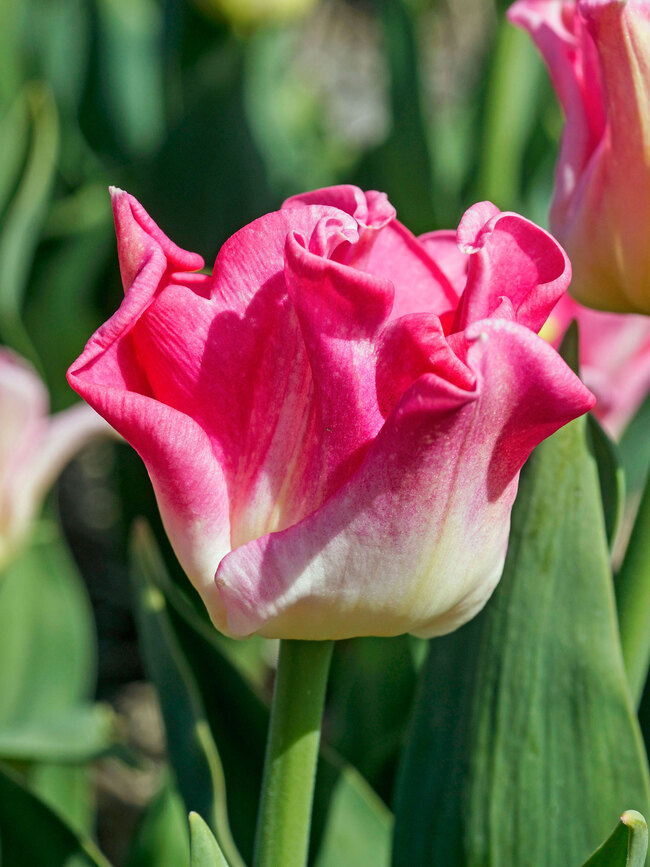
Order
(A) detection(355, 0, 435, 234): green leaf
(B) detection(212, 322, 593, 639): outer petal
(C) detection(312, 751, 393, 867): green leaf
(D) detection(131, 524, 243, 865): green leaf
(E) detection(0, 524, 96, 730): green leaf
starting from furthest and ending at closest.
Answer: (A) detection(355, 0, 435, 234): green leaf → (E) detection(0, 524, 96, 730): green leaf → (C) detection(312, 751, 393, 867): green leaf → (D) detection(131, 524, 243, 865): green leaf → (B) detection(212, 322, 593, 639): outer petal

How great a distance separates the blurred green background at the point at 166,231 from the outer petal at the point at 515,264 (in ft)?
1.02

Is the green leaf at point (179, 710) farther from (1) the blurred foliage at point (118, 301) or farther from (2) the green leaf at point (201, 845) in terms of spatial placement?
(2) the green leaf at point (201, 845)

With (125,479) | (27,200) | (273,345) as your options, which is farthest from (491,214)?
(125,479)

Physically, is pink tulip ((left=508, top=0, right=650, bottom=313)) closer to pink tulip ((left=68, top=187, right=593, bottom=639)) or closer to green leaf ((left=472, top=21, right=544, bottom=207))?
pink tulip ((left=68, top=187, right=593, bottom=639))

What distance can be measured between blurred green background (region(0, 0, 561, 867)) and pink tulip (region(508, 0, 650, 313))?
11.8 inches

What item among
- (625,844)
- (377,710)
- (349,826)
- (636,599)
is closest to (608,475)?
(636,599)

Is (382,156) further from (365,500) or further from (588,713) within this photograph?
(365,500)

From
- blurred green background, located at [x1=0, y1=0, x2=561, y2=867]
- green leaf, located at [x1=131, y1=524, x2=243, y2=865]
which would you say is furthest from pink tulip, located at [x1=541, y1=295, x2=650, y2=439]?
green leaf, located at [x1=131, y1=524, x2=243, y2=865]

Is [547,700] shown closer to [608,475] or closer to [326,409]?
[608,475]

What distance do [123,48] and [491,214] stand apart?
4.92 feet

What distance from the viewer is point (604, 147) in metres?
0.44

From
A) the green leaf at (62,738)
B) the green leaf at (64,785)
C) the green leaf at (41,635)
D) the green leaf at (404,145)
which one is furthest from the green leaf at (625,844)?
the green leaf at (404,145)

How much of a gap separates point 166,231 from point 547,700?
3.60 feet

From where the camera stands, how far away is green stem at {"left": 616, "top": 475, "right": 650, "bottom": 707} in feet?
1.52
